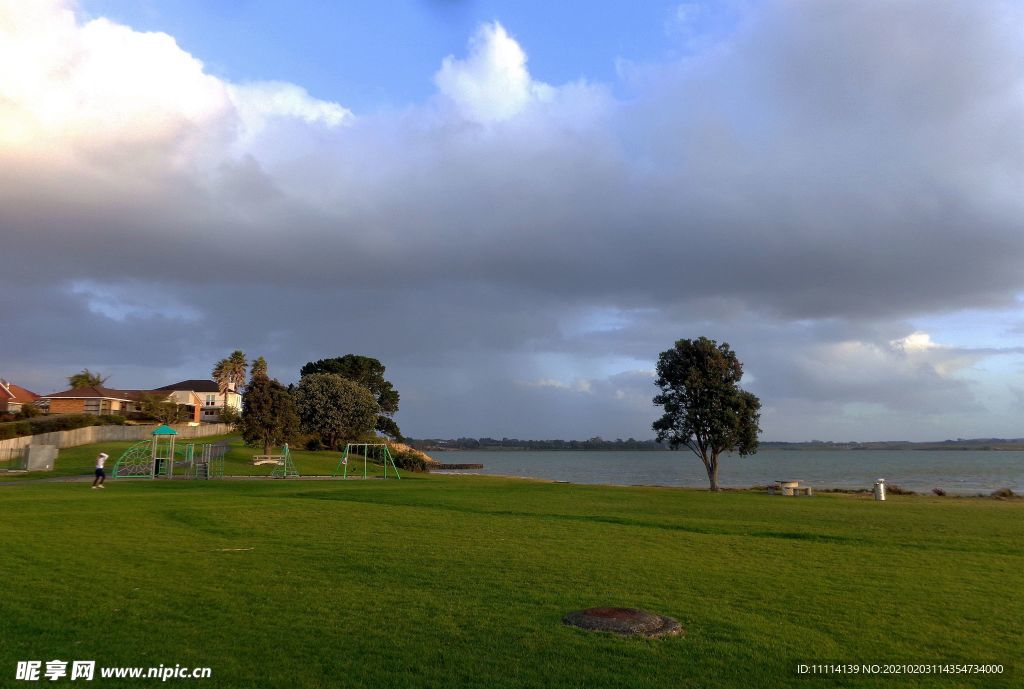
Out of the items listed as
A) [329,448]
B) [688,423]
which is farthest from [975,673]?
[329,448]

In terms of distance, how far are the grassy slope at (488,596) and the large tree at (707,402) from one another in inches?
1241

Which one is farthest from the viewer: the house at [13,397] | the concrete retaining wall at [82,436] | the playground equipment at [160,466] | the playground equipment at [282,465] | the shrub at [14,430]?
the house at [13,397]

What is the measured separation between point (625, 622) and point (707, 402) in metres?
46.1

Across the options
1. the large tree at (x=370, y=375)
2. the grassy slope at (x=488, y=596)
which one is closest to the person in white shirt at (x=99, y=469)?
the grassy slope at (x=488, y=596)

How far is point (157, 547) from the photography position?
14719 millimetres

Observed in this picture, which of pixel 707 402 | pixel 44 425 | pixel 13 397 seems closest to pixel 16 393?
pixel 13 397

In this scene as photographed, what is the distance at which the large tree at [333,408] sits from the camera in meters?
82.7

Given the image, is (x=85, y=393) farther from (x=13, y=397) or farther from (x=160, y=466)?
(x=160, y=466)

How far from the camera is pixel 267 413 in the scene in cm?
6919

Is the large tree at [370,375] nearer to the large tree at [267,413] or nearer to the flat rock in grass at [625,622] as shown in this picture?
the large tree at [267,413]

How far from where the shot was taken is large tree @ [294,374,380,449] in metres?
82.7

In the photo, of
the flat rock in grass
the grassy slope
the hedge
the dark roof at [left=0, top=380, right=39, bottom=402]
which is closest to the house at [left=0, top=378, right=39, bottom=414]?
the dark roof at [left=0, top=380, right=39, bottom=402]

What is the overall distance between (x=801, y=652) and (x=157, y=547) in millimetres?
12784

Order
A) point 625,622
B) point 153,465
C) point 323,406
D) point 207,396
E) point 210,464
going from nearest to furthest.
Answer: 1. point 625,622
2. point 153,465
3. point 210,464
4. point 323,406
5. point 207,396
